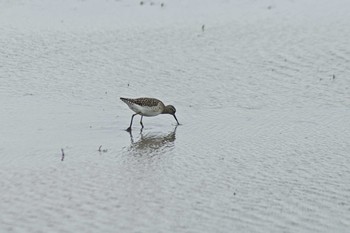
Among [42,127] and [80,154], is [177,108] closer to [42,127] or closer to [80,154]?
[42,127]

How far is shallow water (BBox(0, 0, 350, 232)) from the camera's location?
9.35 m

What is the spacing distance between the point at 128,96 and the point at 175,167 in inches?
212

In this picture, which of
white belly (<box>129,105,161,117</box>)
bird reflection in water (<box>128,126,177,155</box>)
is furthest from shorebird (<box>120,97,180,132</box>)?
bird reflection in water (<box>128,126,177,155</box>)

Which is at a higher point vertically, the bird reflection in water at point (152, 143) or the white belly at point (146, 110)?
the white belly at point (146, 110)

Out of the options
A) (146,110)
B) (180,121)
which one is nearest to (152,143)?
(146,110)

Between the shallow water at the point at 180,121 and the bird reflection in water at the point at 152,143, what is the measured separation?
0.13 ft

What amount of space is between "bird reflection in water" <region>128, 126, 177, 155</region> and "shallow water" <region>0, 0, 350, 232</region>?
0.13 ft

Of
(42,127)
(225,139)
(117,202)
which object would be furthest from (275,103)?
(117,202)

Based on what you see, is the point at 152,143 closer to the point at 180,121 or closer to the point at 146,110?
→ the point at 146,110

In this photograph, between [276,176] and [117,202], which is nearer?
[117,202]

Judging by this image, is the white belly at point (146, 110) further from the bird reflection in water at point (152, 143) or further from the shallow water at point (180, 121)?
the bird reflection in water at point (152, 143)

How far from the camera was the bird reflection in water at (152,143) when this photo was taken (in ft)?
42.0

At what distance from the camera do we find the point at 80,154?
12.0m

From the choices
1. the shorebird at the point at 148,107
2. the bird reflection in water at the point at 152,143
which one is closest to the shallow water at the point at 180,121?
the bird reflection in water at the point at 152,143
